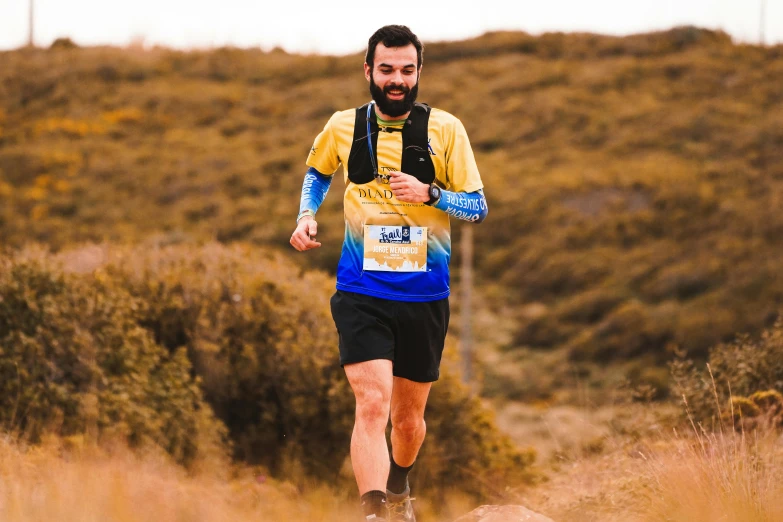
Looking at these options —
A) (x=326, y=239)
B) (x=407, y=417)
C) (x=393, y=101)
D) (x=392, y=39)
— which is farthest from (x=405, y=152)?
(x=326, y=239)

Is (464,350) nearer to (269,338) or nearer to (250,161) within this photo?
(250,161)

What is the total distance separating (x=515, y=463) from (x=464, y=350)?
68.4 ft

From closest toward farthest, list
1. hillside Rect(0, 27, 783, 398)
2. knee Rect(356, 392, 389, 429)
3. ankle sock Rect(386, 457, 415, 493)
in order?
knee Rect(356, 392, 389, 429) → ankle sock Rect(386, 457, 415, 493) → hillside Rect(0, 27, 783, 398)

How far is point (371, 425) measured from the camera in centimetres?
482

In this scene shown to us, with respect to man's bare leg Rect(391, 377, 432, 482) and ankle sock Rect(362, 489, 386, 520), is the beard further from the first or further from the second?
ankle sock Rect(362, 489, 386, 520)

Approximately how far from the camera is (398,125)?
5.02 meters

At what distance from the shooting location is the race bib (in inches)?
196

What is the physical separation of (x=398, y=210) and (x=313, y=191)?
54 centimetres

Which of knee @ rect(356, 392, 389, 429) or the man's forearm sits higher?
the man's forearm

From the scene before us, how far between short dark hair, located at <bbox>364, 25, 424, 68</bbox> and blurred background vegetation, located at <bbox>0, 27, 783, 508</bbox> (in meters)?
3.53

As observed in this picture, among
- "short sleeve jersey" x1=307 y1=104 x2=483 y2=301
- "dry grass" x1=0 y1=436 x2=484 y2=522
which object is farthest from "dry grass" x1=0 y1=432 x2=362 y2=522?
"short sleeve jersey" x1=307 y1=104 x2=483 y2=301

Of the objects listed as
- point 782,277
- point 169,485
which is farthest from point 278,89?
point 169,485

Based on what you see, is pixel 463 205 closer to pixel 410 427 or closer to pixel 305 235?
pixel 305 235

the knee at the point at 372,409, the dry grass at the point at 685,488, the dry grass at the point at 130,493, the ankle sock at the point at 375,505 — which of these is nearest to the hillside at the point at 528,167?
the dry grass at the point at 130,493
